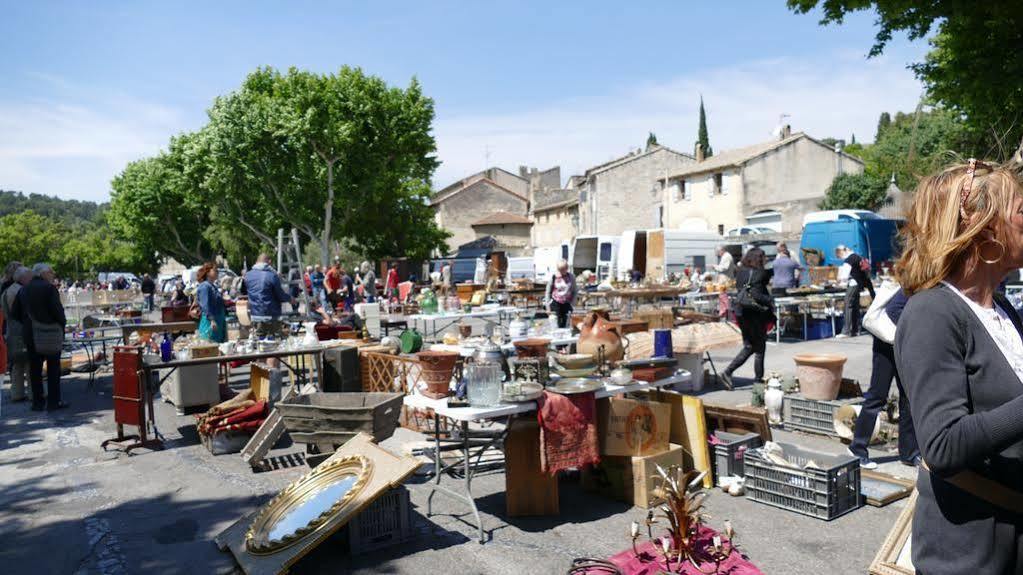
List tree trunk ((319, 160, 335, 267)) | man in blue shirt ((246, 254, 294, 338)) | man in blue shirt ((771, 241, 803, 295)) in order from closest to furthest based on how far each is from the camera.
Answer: man in blue shirt ((246, 254, 294, 338)), man in blue shirt ((771, 241, 803, 295)), tree trunk ((319, 160, 335, 267))

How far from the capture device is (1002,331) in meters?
1.52

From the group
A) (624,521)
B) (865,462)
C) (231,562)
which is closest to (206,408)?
(231,562)

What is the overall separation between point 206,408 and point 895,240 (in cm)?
808

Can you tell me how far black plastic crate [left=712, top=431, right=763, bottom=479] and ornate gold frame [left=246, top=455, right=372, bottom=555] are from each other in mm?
2612

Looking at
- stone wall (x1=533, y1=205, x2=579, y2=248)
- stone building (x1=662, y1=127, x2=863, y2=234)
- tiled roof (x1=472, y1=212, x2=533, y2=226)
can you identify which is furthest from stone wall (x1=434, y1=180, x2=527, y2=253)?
stone building (x1=662, y1=127, x2=863, y2=234)

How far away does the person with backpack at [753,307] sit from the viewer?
7.87m

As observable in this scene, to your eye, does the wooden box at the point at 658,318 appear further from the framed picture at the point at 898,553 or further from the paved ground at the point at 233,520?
the framed picture at the point at 898,553

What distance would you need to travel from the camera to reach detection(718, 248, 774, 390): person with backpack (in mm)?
7871

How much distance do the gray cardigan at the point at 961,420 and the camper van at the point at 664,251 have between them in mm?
18496

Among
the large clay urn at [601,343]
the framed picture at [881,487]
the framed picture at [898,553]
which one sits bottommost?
the framed picture at [881,487]

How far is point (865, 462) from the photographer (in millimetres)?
5305

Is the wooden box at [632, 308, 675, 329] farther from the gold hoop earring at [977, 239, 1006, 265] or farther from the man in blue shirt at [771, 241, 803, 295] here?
the gold hoop earring at [977, 239, 1006, 265]

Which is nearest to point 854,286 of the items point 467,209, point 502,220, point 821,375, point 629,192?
point 821,375

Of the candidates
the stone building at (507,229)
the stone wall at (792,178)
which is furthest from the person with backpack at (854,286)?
the stone building at (507,229)
